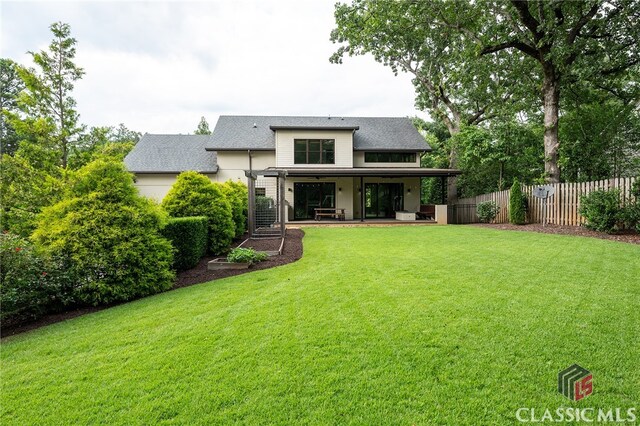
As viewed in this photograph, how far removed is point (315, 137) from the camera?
1986 cm

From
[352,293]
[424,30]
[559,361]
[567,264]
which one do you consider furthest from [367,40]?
[559,361]

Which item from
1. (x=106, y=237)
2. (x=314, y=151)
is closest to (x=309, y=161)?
(x=314, y=151)

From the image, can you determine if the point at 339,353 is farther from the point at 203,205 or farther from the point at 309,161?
the point at 309,161

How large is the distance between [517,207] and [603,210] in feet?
13.3

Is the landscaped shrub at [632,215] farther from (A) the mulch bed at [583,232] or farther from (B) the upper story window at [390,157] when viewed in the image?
(B) the upper story window at [390,157]

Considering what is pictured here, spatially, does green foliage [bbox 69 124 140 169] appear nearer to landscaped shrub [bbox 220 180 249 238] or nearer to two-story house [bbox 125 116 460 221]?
landscaped shrub [bbox 220 180 249 238]

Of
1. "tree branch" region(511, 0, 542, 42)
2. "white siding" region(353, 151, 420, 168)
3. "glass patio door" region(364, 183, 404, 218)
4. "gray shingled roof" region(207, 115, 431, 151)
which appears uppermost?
→ "tree branch" region(511, 0, 542, 42)

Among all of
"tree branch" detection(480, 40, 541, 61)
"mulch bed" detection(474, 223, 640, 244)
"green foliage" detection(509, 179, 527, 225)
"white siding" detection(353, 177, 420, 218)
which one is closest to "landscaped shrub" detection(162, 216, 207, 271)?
"mulch bed" detection(474, 223, 640, 244)

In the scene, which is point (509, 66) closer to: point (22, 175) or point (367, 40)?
point (367, 40)

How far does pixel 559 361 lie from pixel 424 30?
16152 mm

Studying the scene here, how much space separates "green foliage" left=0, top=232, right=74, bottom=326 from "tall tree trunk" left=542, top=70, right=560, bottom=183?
1740cm

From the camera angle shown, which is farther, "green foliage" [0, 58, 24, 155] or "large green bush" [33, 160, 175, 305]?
"green foliage" [0, 58, 24, 155]

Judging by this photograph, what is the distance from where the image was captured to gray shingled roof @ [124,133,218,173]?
20.4 metres

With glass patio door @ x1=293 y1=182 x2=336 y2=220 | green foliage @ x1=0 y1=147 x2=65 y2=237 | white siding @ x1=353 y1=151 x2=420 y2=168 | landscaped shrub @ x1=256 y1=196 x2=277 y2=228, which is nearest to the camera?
green foliage @ x1=0 y1=147 x2=65 y2=237
